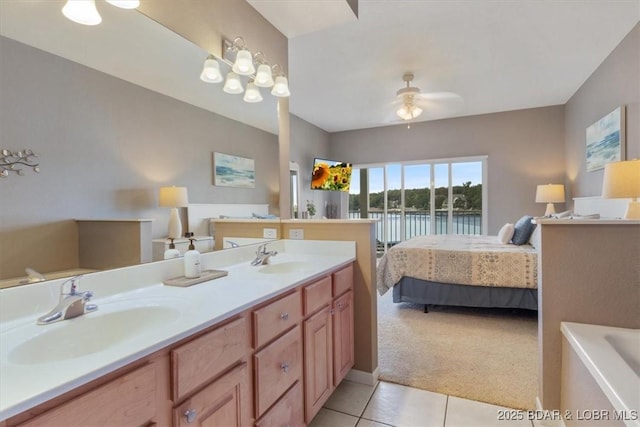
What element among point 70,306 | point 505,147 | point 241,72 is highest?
point 505,147

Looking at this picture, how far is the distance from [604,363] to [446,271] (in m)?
1.94

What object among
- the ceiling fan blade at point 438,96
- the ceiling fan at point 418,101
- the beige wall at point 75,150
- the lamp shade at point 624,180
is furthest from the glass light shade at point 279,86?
the ceiling fan blade at point 438,96

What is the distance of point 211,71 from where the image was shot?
1.79m

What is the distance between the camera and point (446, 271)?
10.3 feet

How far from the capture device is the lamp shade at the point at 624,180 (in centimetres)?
230

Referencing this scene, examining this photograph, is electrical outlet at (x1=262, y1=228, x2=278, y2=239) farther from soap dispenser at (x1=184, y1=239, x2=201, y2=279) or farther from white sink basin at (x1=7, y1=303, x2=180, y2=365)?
white sink basin at (x1=7, y1=303, x2=180, y2=365)

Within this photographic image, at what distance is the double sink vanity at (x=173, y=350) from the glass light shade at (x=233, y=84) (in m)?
1.01

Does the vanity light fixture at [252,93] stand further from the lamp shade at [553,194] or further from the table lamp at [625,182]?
the lamp shade at [553,194]

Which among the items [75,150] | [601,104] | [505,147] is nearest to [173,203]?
[75,150]

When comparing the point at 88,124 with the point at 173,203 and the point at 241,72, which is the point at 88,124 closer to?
the point at 173,203

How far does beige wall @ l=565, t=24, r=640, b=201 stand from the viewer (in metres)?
2.90

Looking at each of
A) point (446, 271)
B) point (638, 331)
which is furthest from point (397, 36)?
point (638, 331)

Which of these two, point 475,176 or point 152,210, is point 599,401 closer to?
point 152,210

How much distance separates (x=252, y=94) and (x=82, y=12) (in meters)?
1.06
